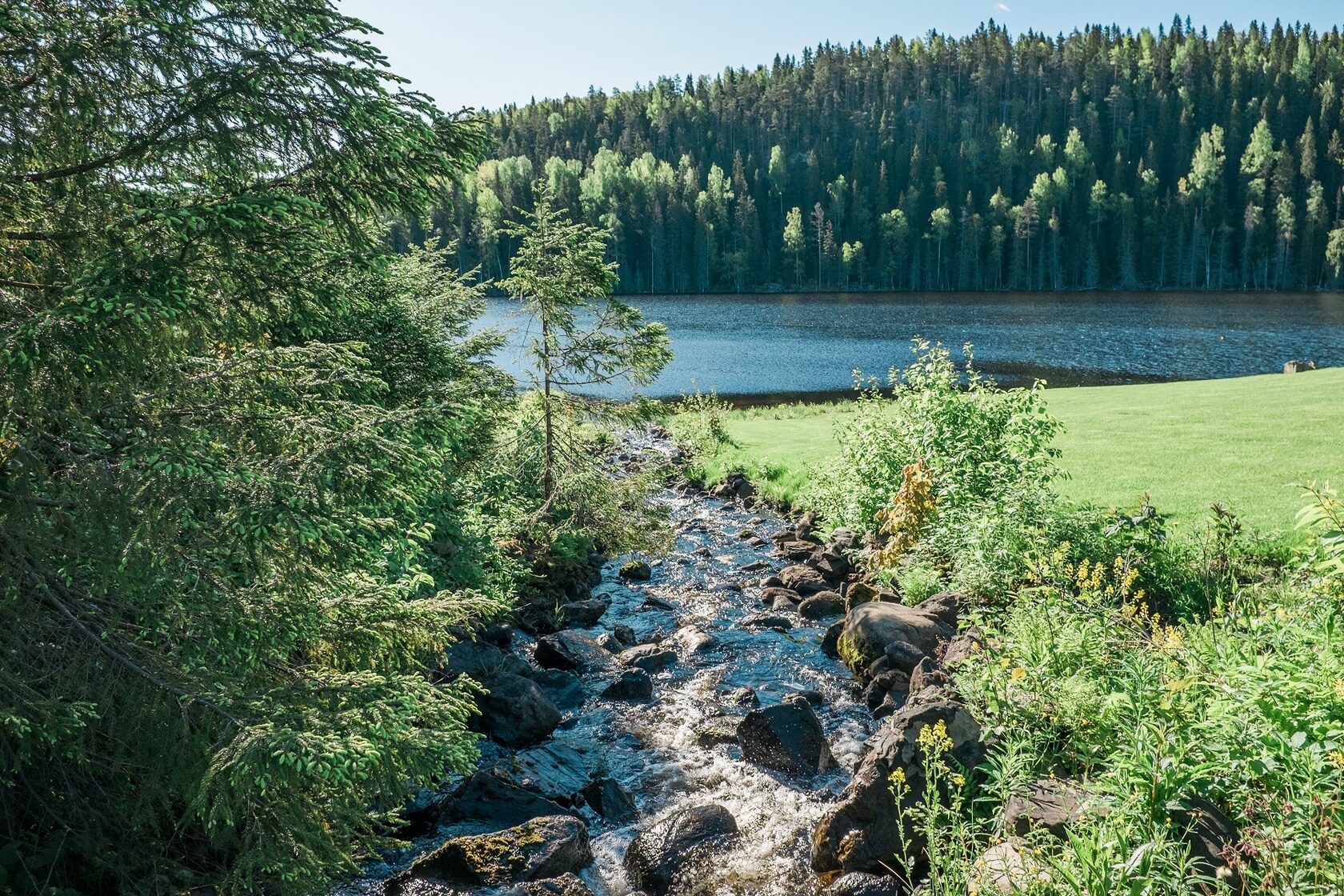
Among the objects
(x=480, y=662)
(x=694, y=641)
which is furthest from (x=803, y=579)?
(x=480, y=662)

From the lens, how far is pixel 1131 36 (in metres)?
178

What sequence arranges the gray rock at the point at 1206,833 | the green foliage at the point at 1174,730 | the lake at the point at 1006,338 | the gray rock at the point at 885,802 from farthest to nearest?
the lake at the point at 1006,338, the gray rock at the point at 885,802, the gray rock at the point at 1206,833, the green foliage at the point at 1174,730

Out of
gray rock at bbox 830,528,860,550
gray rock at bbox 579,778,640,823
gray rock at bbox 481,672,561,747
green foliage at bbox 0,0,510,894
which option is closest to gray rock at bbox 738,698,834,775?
gray rock at bbox 579,778,640,823

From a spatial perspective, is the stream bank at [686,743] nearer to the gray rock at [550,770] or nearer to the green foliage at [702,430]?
the gray rock at [550,770]

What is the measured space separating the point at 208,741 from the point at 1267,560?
12.0 metres

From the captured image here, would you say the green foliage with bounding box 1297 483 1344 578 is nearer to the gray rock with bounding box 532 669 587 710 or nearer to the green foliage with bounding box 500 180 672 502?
the gray rock with bounding box 532 669 587 710

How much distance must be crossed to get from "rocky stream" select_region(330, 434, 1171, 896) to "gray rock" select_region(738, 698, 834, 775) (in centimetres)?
2

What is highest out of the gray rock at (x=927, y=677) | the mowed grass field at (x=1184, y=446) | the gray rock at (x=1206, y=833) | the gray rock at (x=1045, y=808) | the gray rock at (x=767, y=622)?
the mowed grass field at (x=1184, y=446)

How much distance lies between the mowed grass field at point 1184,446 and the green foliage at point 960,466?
108 centimetres

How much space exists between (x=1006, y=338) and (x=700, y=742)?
60.0 meters

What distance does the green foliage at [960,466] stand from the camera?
10.9 m

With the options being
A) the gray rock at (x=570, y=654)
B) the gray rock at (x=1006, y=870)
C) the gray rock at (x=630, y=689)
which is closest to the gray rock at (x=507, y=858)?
the gray rock at (x=630, y=689)

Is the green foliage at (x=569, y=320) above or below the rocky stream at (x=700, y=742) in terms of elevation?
above

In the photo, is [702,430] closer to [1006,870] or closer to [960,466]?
[960,466]
